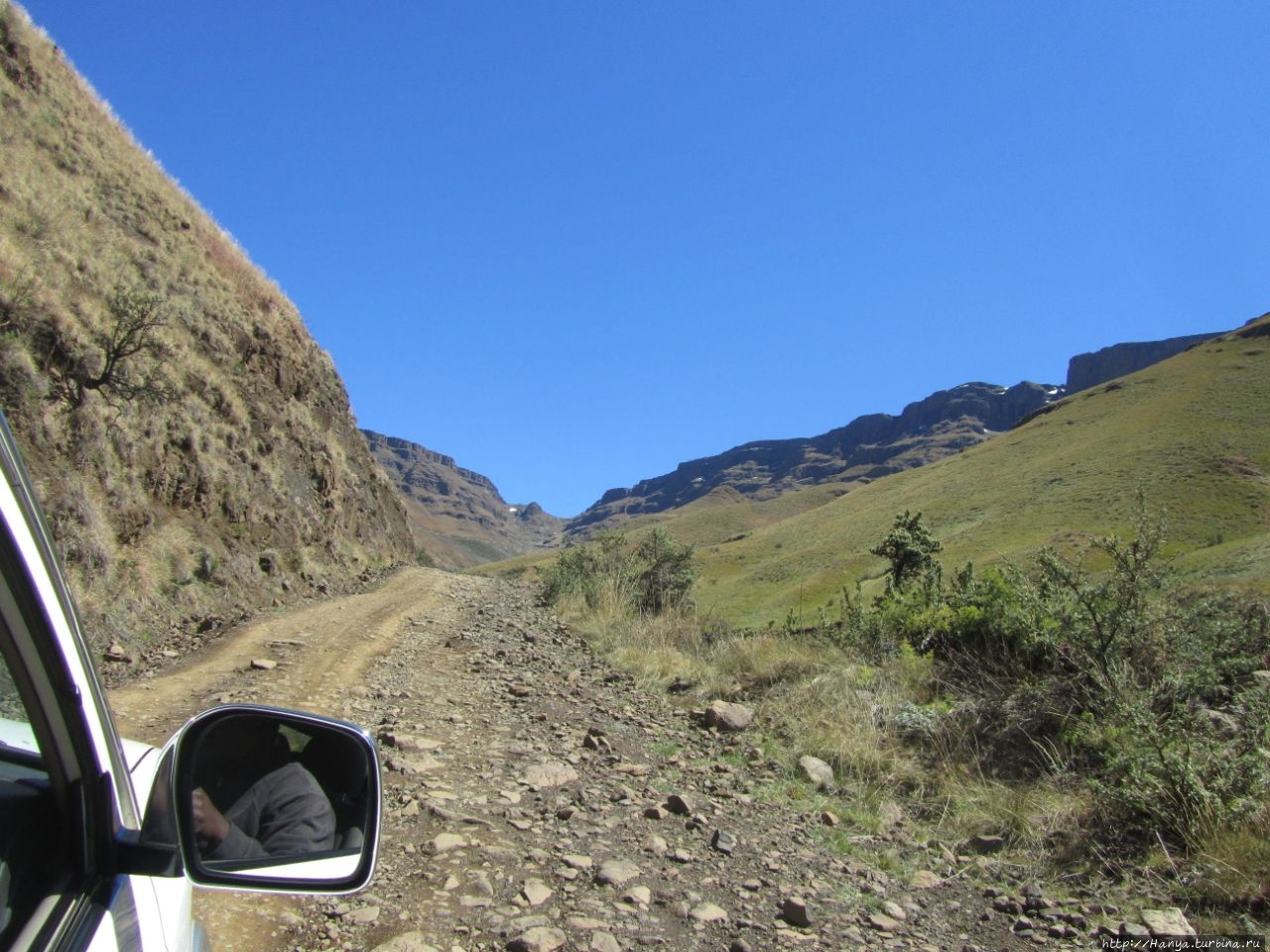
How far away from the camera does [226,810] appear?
1.65 m

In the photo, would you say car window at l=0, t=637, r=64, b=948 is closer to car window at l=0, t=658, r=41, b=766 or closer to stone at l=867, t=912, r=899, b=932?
car window at l=0, t=658, r=41, b=766

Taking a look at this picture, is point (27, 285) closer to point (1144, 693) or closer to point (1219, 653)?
point (1144, 693)

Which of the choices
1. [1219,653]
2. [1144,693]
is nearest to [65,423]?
[1144,693]

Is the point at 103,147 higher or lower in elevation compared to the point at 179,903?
higher

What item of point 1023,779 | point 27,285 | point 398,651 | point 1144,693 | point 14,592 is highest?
point 27,285

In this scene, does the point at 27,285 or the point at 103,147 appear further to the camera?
the point at 103,147

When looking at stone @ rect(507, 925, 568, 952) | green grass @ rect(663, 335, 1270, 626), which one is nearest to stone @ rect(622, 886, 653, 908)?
stone @ rect(507, 925, 568, 952)

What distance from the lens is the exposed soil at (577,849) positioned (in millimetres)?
3652

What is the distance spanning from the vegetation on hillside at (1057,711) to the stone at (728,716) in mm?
234

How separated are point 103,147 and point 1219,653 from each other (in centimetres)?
2274

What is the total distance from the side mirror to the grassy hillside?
28450 mm

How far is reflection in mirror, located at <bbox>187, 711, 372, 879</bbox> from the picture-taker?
62.7 inches

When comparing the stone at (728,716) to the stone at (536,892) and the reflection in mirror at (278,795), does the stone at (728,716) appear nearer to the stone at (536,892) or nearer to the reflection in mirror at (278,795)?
the stone at (536,892)

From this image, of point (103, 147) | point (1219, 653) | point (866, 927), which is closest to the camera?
point (866, 927)
